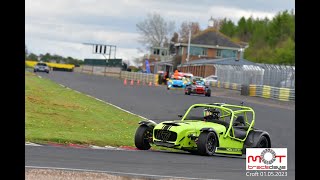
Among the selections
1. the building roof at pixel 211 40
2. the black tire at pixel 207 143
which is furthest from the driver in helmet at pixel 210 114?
the building roof at pixel 211 40

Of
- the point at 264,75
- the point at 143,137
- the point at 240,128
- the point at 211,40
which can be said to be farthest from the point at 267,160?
the point at 211,40

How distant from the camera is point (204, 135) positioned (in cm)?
1670

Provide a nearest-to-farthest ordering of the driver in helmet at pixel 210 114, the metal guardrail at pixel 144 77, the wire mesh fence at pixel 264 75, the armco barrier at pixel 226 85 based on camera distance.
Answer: the driver in helmet at pixel 210 114
the wire mesh fence at pixel 264 75
the armco barrier at pixel 226 85
the metal guardrail at pixel 144 77

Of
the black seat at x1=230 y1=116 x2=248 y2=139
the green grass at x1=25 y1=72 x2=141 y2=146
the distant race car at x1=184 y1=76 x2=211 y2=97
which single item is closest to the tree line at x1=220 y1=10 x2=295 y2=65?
the distant race car at x1=184 y1=76 x2=211 y2=97

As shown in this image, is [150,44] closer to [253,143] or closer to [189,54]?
[189,54]

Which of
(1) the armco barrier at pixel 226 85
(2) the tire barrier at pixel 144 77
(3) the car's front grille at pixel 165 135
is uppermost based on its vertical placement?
(2) the tire barrier at pixel 144 77

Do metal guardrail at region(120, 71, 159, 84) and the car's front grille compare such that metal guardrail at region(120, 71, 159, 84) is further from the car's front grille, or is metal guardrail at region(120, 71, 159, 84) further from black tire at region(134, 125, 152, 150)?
the car's front grille

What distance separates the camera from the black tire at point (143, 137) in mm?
17344

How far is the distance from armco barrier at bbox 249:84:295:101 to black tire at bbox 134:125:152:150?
3732 centimetres

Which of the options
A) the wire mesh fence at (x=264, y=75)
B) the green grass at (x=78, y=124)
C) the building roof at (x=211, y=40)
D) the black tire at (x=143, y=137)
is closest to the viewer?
the black tire at (x=143, y=137)

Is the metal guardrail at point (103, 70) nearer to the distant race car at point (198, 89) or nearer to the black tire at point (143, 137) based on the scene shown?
the distant race car at point (198, 89)

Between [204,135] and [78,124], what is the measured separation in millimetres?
8145
